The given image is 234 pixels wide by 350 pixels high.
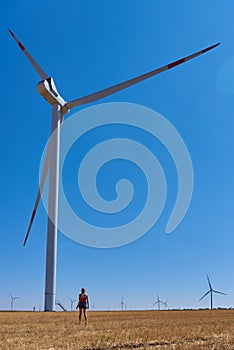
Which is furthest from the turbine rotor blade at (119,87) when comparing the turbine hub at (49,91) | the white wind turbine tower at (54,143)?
the turbine hub at (49,91)

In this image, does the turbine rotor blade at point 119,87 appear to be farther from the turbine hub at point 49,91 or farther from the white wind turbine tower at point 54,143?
the turbine hub at point 49,91

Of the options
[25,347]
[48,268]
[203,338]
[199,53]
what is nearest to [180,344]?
[203,338]

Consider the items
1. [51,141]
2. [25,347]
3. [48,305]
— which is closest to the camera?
[25,347]

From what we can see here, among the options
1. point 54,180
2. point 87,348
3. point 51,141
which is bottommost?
point 87,348

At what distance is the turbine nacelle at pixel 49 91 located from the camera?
5331cm

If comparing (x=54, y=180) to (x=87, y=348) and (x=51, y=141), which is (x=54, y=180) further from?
(x=87, y=348)

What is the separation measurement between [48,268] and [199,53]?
2753cm

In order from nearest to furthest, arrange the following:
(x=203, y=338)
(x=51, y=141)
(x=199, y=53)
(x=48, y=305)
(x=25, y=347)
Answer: (x=25, y=347) → (x=203, y=338) → (x=48, y=305) → (x=199, y=53) → (x=51, y=141)

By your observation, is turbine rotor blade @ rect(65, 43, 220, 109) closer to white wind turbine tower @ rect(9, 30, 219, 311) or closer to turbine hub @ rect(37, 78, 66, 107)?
white wind turbine tower @ rect(9, 30, 219, 311)

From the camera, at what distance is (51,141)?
50.7 metres

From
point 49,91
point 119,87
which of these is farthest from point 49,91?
point 119,87

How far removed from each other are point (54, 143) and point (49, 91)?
7408mm

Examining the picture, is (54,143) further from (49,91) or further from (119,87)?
(119,87)

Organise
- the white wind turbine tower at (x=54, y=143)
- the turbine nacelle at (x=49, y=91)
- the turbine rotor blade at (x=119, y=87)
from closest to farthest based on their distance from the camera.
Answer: the white wind turbine tower at (x=54, y=143) → the turbine rotor blade at (x=119, y=87) → the turbine nacelle at (x=49, y=91)
